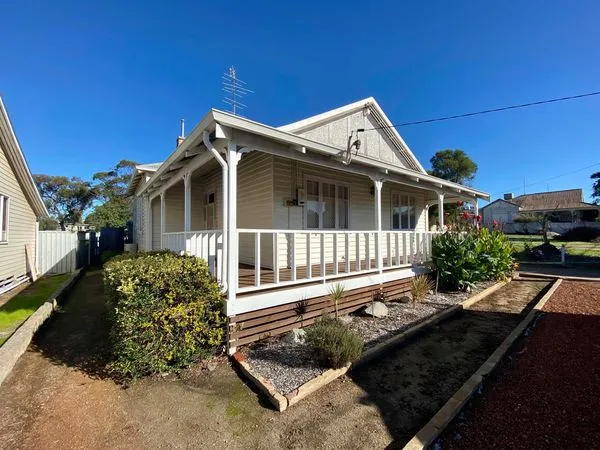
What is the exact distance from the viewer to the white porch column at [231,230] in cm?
414

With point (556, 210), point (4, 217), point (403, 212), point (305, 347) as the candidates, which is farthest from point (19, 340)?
point (556, 210)

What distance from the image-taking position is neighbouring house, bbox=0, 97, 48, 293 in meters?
8.55

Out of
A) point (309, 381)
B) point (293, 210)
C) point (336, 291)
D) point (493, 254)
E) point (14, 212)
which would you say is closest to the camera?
point (309, 381)

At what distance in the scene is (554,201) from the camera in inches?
1570

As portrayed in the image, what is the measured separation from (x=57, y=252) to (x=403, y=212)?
14628 mm

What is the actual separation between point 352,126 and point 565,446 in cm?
985

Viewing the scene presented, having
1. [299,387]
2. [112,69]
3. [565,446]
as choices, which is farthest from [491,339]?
[112,69]

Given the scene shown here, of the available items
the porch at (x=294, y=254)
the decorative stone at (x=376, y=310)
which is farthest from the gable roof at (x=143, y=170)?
the decorative stone at (x=376, y=310)

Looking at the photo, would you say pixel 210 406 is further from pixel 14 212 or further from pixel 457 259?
pixel 14 212

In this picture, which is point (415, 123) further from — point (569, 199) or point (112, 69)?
point (569, 199)

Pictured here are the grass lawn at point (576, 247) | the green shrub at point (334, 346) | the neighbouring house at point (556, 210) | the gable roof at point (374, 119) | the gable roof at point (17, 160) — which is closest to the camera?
the green shrub at point (334, 346)

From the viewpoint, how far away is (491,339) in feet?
16.1

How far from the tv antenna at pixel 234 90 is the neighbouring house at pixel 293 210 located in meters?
1.37

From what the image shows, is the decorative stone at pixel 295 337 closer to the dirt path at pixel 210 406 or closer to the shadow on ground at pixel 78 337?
the dirt path at pixel 210 406
